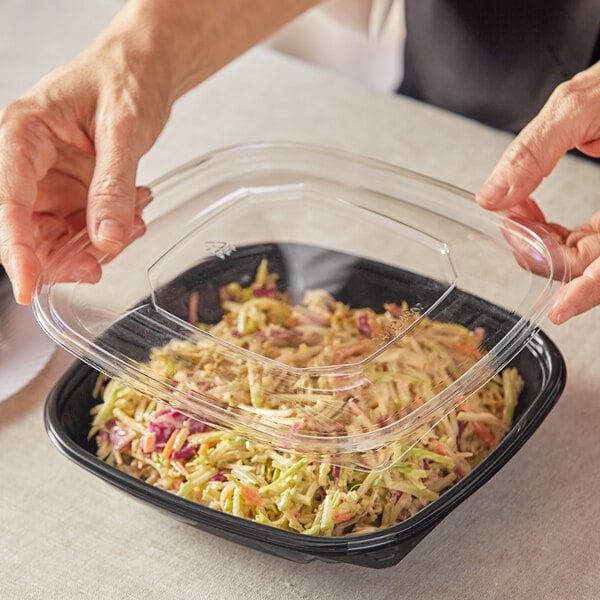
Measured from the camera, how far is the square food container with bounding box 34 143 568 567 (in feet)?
3.22

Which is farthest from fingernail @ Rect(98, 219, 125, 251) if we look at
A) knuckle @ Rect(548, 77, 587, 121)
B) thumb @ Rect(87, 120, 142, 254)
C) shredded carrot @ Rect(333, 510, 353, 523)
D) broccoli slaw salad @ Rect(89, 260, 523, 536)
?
knuckle @ Rect(548, 77, 587, 121)

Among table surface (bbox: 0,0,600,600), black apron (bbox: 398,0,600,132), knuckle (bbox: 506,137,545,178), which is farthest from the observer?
black apron (bbox: 398,0,600,132)

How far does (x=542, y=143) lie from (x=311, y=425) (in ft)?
1.56

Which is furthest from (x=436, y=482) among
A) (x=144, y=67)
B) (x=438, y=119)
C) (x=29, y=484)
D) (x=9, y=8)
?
(x=9, y=8)

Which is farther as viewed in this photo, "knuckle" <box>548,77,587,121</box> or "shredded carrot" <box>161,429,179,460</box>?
"knuckle" <box>548,77,587,121</box>

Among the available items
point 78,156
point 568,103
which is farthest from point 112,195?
point 568,103

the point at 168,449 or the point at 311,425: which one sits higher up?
the point at 311,425

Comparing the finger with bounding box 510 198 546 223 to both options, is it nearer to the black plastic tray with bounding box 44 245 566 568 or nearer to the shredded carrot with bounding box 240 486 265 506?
the black plastic tray with bounding box 44 245 566 568

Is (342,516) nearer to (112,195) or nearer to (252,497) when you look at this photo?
(252,497)

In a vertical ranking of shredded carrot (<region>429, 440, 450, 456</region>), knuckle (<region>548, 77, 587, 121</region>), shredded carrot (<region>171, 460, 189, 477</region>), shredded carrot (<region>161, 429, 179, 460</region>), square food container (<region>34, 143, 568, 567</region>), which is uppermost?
knuckle (<region>548, 77, 587, 121</region>)

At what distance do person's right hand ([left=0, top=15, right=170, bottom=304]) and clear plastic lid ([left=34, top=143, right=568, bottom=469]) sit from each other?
0.13ft

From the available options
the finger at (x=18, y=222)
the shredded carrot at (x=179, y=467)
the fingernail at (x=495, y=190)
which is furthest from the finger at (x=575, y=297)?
the finger at (x=18, y=222)

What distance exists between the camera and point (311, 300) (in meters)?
1.25

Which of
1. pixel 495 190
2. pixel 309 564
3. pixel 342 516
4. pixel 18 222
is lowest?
pixel 309 564
